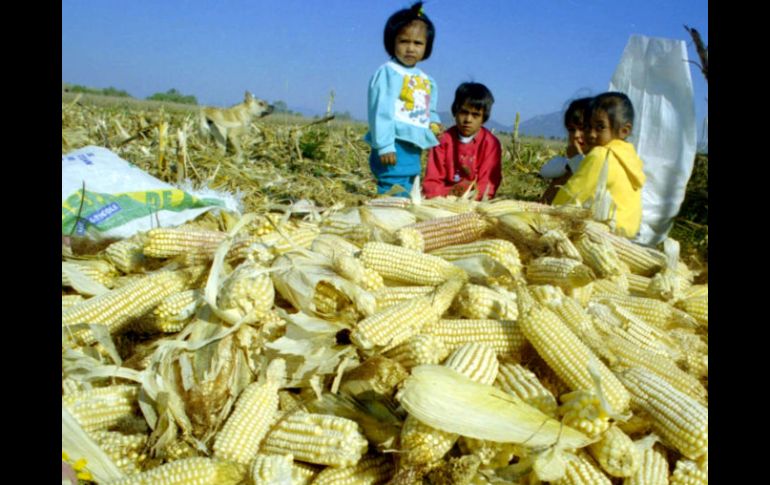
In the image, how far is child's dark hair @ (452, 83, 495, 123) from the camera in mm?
6621

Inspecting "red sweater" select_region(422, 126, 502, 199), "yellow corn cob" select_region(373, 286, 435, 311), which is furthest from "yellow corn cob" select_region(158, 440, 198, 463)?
"red sweater" select_region(422, 126, 502, 199)

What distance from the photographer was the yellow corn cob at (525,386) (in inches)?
78.0

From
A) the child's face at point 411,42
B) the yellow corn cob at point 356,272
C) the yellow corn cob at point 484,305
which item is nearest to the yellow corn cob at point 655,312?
the yellow corn cob at point 484,305

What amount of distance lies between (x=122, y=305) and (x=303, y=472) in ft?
3.90

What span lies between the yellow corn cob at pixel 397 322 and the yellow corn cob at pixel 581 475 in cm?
75

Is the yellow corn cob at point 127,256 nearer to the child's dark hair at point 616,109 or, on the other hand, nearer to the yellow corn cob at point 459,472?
the yellow corn cob at point 459,472

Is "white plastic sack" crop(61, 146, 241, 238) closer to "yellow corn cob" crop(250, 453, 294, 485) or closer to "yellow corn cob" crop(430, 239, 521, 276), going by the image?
"yellow corn cob" crop(430, 239, 521, 276)

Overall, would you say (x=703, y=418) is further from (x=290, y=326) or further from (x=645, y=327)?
(x=290, y=326)

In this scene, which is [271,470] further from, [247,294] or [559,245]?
[559,245]

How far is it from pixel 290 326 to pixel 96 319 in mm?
925

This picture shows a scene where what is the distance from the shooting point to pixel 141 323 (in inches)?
98.8
